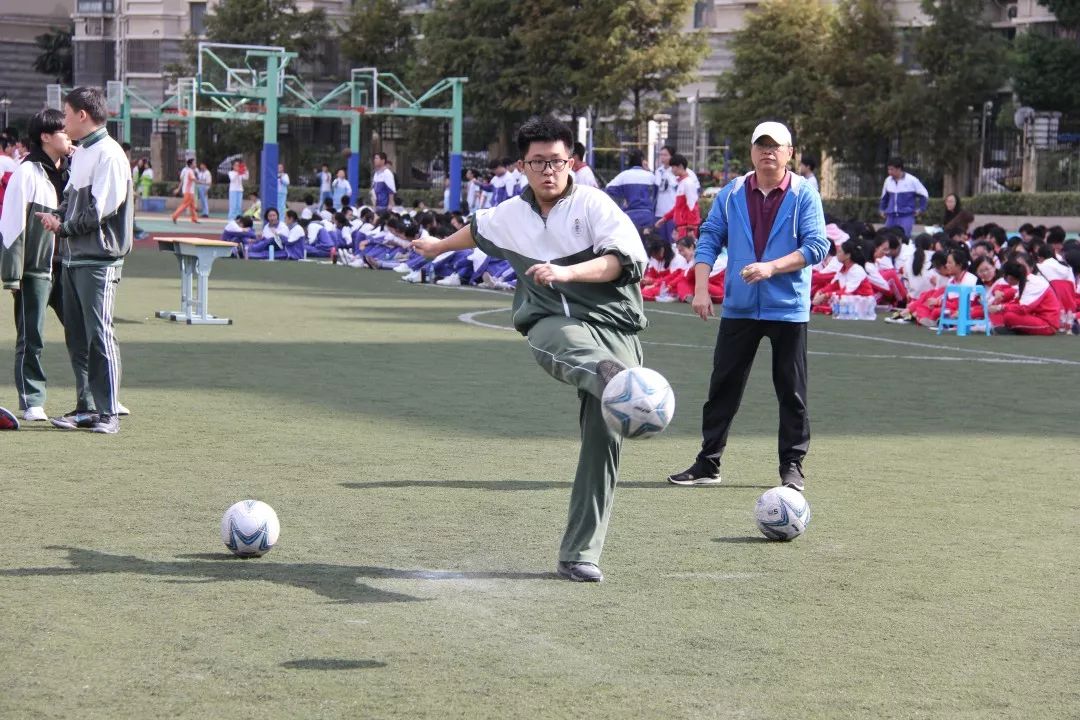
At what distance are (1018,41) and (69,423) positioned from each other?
37824 mm

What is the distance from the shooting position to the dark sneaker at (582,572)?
6.71 m

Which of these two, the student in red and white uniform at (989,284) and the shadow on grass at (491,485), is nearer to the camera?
the shadow on grass at (491,485)

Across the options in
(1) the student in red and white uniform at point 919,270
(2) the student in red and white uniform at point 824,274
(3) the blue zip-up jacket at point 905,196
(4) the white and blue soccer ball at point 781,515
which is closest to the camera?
(4) the white and blue soccer ball at point 781,515

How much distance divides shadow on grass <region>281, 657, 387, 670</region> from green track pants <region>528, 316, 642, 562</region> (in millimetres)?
1416

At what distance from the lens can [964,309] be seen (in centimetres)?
1842

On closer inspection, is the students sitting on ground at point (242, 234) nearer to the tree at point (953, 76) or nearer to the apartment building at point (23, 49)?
the tree at point (953, 76)

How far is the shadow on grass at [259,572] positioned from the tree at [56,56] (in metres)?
76.6

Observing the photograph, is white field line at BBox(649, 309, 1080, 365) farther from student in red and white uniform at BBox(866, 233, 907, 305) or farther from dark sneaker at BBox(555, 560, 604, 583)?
dark sneaker at BBox(555, 560, 604, 583)

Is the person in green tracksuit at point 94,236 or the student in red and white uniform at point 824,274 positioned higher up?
the person in green tracksuit at point 94,236

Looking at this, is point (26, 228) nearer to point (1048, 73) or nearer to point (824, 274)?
point (824, 274)

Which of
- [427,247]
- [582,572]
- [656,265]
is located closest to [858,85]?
[656,265]

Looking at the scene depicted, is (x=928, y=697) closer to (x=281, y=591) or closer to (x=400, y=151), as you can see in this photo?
(x=281, y=591)

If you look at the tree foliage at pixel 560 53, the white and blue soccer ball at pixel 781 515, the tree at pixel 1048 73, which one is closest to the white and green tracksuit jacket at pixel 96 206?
the white and blue soccer ball at pixel 781 515

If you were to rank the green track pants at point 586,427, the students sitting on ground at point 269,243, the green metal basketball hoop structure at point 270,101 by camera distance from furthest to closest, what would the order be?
the green metal basketball hoop structure at point 270,101
the students sitting on ground at point 269,243
the green track pants at point 586,427
